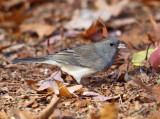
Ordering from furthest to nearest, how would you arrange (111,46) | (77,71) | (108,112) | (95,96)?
(111,46) < (77,71) < (95,96) < (108,112)

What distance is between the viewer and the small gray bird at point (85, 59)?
297 cm

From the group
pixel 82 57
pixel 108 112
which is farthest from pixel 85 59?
pixel 108 112

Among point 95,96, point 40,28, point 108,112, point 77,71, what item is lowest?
point 95,96

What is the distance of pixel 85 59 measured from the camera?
3.05 metres

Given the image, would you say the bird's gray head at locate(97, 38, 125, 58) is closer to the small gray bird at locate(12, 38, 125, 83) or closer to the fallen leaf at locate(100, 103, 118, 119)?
the small gray bird at locate(12, 38, 125, 83)

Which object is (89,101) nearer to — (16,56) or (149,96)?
(149,96)

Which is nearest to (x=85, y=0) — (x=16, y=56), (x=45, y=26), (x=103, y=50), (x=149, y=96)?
(x=45, y=26)

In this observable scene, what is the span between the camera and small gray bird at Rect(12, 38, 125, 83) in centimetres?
297

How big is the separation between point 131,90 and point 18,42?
2.63 metres

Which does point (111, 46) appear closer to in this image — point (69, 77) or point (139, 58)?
point (139, 58)

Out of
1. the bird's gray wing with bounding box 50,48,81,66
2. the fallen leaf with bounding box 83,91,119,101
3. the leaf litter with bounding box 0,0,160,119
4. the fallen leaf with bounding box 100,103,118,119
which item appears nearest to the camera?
the fallen leaf with bounding box 100,103,118,119

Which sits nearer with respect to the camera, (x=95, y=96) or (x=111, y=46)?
(x=95, y=96)

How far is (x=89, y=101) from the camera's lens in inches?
98.8

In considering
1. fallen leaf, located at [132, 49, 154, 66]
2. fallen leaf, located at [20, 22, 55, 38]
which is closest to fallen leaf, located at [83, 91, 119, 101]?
fallen leaf, located at [132, 49, 154, 66]
